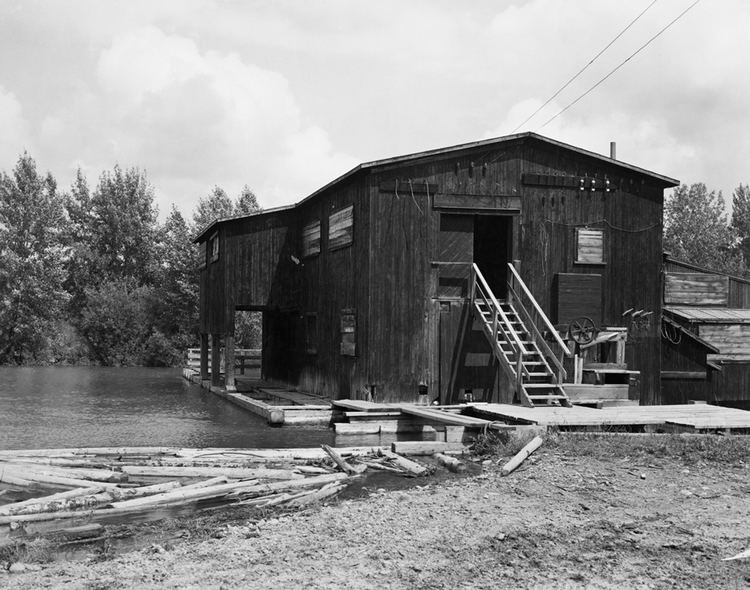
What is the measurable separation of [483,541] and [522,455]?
432 cm

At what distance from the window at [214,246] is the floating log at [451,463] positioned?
603 inches

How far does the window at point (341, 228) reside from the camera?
21.0 m

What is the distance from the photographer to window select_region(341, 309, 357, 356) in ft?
66.7

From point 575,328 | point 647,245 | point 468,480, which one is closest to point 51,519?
point 468,480

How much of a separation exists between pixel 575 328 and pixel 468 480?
881 centimetres

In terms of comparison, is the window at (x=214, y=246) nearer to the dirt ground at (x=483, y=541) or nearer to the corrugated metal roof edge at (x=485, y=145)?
the corrugated metal roof edge at (x=485, y=145)

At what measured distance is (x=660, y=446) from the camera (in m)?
13.3

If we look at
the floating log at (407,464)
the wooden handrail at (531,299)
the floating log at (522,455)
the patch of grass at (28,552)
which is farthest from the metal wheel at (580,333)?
the patch of grass at (28,552)

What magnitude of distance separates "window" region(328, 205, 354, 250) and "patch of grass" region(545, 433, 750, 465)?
882 centimetres

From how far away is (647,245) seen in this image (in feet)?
70.8

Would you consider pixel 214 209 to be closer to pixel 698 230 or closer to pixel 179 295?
pixel 179 295

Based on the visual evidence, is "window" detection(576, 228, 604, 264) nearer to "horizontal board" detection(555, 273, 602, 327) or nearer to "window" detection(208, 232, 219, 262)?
"horizontal board" detection(555, 273, 602, 327)

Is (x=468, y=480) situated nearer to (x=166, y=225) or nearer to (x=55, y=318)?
(x=55, y=318)

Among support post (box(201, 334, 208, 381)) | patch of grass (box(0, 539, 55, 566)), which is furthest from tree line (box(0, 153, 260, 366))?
patch of grass (box(0, 539, 55, 566))
